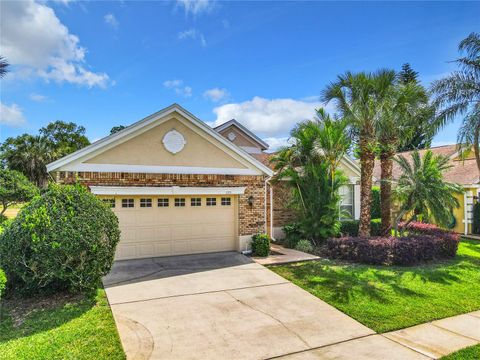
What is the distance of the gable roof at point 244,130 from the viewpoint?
23.4 metres

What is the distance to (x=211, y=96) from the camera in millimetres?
23047

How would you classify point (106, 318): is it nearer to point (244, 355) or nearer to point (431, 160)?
point (244, 355)

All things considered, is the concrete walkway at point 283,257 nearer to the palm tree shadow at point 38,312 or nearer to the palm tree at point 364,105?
the palm tree at point 364,105

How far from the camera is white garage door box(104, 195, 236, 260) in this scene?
11.5 metres

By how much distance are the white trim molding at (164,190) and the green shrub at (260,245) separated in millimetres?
1888

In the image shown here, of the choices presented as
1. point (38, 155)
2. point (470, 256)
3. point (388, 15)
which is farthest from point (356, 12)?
point (38, 155)

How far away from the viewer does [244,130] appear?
24594mm

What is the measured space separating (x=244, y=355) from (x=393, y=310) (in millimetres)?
3972

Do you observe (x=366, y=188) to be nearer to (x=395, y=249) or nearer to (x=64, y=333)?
(x=395, y=249)

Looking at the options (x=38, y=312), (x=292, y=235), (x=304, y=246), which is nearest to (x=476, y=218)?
(x=292, y=235)

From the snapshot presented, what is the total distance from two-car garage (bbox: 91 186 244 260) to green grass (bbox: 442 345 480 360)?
845cm

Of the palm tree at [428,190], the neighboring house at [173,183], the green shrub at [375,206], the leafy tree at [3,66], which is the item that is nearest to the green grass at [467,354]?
the palm tree at [428,190]

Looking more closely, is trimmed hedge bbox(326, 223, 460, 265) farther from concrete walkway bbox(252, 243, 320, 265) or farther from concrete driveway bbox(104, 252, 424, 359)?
concrete driveway bbox(104, 252, 424, 359)

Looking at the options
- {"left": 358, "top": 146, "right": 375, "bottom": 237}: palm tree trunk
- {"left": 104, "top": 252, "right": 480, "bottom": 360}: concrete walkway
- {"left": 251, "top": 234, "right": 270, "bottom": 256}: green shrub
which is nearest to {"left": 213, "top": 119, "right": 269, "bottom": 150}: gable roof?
{"left": 358, "top": 146, "right": 375, "bottom": 237}: palm tree trunk
